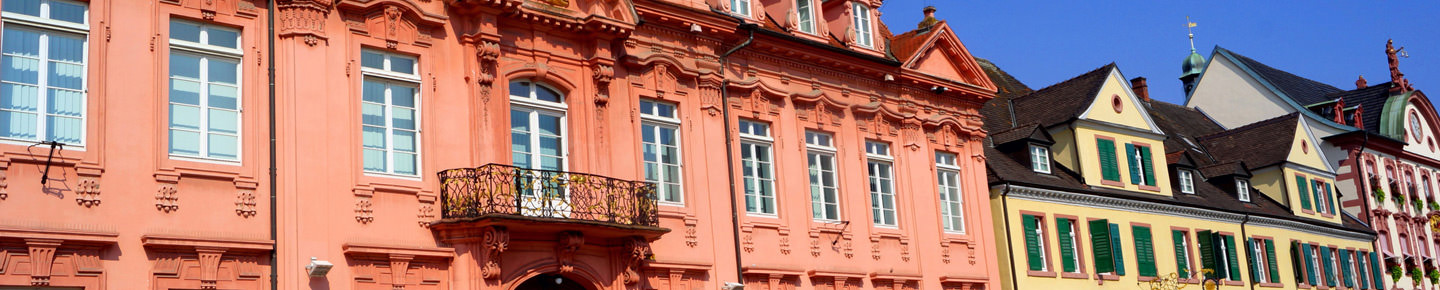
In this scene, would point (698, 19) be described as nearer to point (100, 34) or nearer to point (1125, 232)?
point (100, 34)

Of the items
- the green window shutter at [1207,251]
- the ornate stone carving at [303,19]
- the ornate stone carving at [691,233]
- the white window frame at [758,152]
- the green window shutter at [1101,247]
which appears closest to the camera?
the ornate stone carving at [303,19]

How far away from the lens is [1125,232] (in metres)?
36.3

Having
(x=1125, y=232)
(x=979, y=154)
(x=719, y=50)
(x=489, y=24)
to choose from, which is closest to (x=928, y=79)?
(x=979, y=154)

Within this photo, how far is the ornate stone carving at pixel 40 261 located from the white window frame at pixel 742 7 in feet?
45.1

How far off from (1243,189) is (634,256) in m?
26.6

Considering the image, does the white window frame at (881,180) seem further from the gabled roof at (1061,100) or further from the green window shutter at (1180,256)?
the green window shutter at (1180,256)

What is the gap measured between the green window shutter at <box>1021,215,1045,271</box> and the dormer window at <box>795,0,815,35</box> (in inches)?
286

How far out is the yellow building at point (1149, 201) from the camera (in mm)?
33844

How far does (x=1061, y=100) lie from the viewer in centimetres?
3816

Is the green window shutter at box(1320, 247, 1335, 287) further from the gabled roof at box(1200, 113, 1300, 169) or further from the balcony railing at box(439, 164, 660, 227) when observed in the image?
the balcony railing at box(439, 164, 660, 227)

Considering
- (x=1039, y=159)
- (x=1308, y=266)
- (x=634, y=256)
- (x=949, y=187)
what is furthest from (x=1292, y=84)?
(x=634, y=256)

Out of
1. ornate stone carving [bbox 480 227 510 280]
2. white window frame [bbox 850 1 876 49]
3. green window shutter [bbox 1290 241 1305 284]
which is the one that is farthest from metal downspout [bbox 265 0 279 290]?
green window shutter [bbox 1290 241 1305 284]

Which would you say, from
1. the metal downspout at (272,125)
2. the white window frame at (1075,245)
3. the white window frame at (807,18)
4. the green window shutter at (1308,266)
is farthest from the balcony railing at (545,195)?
the green window shutter at (1308,266)

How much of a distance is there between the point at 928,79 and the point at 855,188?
360cm
